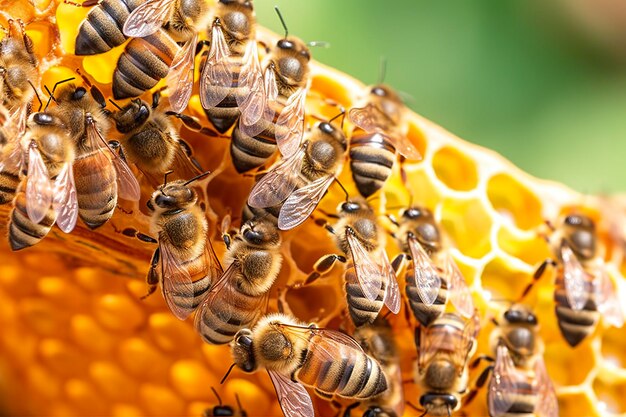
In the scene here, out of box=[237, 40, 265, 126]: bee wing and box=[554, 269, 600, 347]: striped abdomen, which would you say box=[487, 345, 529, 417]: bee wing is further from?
box=[237, 40, 265, 126]: bee wing

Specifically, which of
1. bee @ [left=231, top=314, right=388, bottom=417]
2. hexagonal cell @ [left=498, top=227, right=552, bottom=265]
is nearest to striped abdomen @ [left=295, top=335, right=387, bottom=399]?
bee @ [left=231, top=314, right=388, bottom=417]

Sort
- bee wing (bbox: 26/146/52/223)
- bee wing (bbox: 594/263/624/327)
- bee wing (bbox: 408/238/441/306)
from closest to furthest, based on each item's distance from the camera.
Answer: bee wing (bbox: 26/146/52/223) → bee wing (bbox: 408/238/441/306) → bee wing (bbox: 594/263/624/327)

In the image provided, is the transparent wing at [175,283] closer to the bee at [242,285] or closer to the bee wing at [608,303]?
the bee at [242,285]

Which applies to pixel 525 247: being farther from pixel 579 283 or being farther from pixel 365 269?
pixel 365 269

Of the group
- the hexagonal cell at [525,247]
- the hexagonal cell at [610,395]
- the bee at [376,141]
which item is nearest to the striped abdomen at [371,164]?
the bee at [376,141]

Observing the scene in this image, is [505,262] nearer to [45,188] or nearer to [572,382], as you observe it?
[572,382]

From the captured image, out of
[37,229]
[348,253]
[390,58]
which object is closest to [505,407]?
[348,253]
